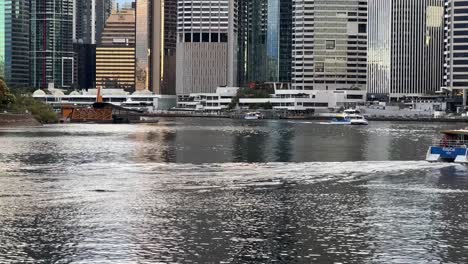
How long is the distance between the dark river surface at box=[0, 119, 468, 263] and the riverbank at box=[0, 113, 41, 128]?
82.9 meters

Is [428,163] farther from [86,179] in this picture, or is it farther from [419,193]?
[86,179]

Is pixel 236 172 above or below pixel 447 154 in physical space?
below

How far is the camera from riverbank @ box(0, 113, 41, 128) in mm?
155875

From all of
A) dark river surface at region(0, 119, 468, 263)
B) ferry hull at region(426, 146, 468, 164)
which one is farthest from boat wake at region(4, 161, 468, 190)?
ferry hull at region(426, 146, 468, 164)

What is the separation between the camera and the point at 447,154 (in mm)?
74500

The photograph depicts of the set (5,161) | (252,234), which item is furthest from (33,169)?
(252,234)

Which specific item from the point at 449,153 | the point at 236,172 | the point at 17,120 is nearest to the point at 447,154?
the point at 449,153

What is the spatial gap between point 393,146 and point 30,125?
8518cm

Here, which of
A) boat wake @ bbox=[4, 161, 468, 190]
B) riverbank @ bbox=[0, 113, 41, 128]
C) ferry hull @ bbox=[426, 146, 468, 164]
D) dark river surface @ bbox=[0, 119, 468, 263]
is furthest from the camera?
riverbank @ bbox=[0, 113, 41, 128]

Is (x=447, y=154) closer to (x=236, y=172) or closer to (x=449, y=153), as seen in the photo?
(x=449, y=153)

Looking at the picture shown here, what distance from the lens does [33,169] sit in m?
64.2

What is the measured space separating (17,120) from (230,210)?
4838 inches

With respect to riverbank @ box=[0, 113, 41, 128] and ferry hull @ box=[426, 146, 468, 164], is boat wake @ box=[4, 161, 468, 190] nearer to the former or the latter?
ferry hull @ box=[426, 146, 468, 164]

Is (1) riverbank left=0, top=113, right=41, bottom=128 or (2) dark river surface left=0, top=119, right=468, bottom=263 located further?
(1) riverbank left=0, top=113, right=41, bottom=128
